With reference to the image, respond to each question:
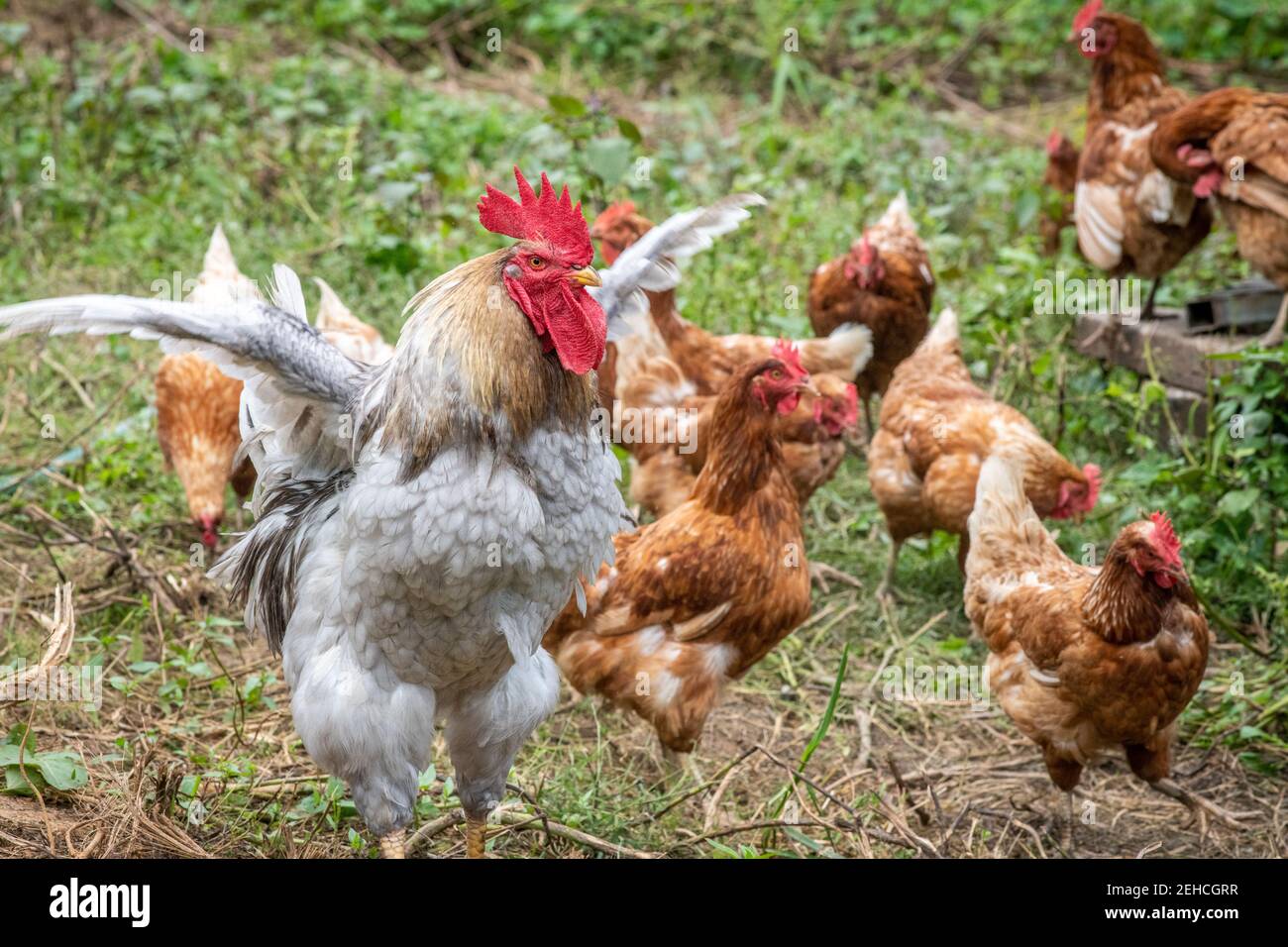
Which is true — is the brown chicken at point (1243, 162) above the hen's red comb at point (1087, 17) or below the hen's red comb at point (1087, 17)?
below

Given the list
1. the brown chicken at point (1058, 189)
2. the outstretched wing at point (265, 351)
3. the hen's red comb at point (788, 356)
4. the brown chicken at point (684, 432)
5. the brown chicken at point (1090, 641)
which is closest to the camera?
the outstretched wing at point (265, 351)

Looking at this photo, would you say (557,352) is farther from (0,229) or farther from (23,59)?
(23,59)

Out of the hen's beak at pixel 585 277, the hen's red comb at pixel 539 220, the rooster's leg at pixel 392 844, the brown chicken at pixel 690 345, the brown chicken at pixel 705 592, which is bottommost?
the rooster's leg at pixel 392 844

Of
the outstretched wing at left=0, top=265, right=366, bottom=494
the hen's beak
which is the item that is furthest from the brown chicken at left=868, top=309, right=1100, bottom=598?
the outstretched wing at left=0, top=265, right=366, bottom=494

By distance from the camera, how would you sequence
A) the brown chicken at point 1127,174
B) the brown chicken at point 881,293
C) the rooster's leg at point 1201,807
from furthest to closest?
the brown chicken at point 881,293, the brown chicken at point 1127,174, the rooster's leg at point 1201,807

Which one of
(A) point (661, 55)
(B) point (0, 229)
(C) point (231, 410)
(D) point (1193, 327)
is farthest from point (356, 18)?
(D) point (1193, 327)

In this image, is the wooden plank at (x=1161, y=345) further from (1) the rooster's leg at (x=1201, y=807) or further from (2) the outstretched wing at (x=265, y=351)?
(2) the outstretched wing at (x=265, y=351)

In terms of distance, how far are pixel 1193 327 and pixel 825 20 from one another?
21.2ft

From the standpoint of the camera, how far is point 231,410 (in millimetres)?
5691

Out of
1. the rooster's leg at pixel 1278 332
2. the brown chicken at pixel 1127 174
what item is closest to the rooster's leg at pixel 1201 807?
the rooster's leg at pixel 1278 332

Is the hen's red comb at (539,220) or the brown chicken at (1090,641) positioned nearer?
the hen's red comb at (539,220)

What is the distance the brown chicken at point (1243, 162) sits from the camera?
5.79 metres

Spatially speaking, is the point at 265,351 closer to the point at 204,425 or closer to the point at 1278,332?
the point at 204,425

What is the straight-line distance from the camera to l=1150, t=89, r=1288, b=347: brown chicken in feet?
19.0
